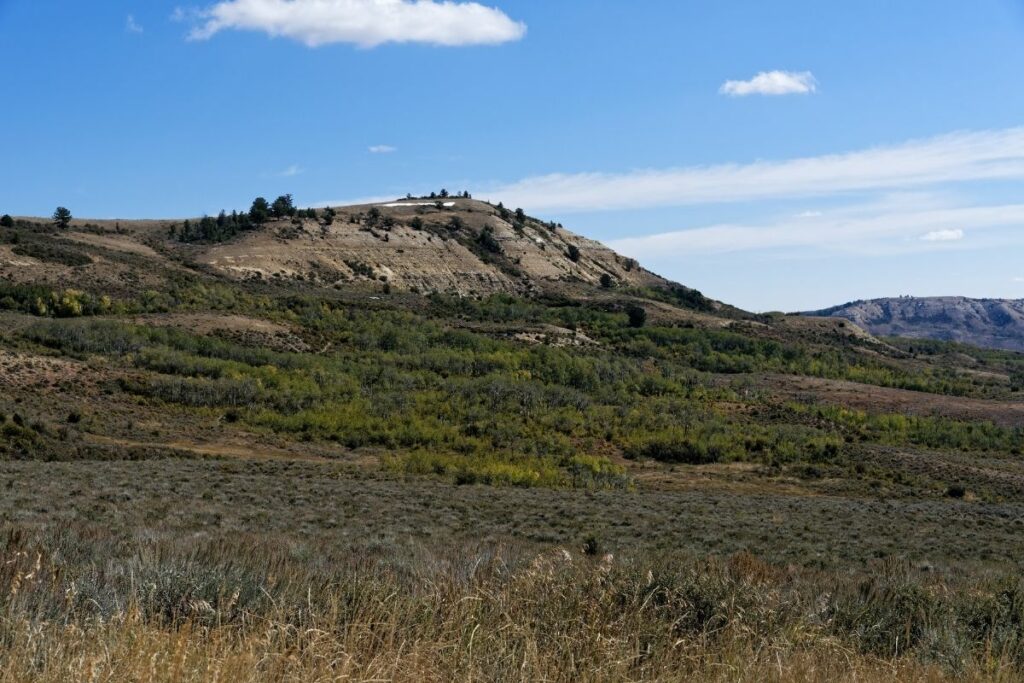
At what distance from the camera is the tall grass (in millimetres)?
4375

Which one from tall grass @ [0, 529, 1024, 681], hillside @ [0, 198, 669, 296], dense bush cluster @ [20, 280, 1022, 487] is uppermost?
hillside @ [0, 198, 669, 296]

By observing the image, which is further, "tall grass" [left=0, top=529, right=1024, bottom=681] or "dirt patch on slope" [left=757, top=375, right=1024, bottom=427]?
"dirt patch on slope" [left=757, top=375, right=1024, bottom=427]

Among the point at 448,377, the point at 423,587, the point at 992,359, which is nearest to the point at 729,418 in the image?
the point at 448,377

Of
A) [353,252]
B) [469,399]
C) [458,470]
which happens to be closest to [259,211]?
A: [353,252]

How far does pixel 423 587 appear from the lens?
6.32m

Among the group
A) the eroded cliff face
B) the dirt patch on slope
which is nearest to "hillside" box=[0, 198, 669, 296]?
the eroded cliff face

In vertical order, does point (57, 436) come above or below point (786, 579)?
below

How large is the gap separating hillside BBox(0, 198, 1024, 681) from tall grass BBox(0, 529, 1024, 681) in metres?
0.04

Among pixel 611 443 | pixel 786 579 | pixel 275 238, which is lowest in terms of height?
pixel 611 443

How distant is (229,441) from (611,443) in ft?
58.3

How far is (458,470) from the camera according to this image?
32.3 m

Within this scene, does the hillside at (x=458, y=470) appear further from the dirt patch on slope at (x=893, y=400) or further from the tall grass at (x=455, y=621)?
the dirt patch on slope at (x=893, y=400)

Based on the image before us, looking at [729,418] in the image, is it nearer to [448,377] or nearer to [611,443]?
[611,443]

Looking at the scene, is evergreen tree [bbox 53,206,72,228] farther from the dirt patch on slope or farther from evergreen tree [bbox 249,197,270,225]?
the dirt patch on slope
